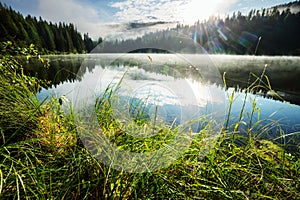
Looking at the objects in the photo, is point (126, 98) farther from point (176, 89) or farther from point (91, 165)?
point (91, 165)

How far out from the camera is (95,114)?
1253 mm

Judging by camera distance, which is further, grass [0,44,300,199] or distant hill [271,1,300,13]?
distant hill [271,1,300,13]

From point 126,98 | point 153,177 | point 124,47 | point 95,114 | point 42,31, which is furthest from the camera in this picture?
point 42,31

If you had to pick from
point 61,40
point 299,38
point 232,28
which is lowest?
point 299,38

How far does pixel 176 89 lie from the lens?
203cm

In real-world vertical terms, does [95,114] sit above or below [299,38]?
above

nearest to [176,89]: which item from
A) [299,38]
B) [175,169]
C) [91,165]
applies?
[175,169]

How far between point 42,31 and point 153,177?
55165 mm

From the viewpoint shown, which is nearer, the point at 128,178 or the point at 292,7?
the point at 128,178

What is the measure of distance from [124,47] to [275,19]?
63563mm

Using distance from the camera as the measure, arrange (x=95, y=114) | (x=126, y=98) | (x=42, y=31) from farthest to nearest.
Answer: (x=42, y=31), (x=126, y=98), (x=95, y=114)

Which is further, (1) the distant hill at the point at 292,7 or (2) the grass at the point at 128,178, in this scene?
(1) the distant hill at the point at 292,7

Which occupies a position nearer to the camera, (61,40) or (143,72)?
(143,72)

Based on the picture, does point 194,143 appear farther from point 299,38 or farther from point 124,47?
point 299,38
